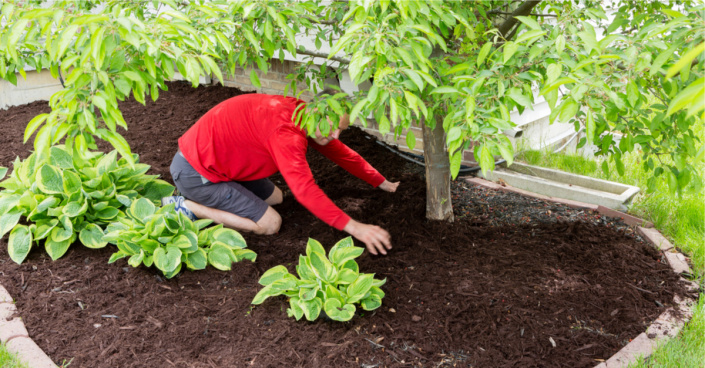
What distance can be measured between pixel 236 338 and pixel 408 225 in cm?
141

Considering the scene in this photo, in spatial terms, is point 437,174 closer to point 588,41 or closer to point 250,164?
point 250,164

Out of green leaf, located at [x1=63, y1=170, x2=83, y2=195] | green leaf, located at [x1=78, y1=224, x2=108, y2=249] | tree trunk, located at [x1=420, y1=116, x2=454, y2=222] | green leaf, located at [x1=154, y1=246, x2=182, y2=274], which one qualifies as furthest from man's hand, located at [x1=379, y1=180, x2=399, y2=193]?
green leaf, located at [x1=63, y1=170, x2=83, y2=195]

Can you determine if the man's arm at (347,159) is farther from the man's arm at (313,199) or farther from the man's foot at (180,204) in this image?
the man's foot at (180,204)

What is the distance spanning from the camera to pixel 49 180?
3084 millimetres

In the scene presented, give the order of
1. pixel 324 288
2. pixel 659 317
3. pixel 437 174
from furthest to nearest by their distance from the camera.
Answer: pixel 437 174 → pixel 659 317 → pixel 324 288

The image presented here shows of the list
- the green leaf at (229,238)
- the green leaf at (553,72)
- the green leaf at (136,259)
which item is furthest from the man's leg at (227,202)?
the green leaf at (553,72)

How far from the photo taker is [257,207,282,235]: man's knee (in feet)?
11.3

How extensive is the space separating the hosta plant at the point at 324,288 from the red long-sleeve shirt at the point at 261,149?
36cm

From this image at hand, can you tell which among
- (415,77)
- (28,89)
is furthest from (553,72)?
(28,89)

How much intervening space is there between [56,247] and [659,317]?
322 cm

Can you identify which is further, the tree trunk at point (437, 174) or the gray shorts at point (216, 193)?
the gray shorts at point (216, 193)

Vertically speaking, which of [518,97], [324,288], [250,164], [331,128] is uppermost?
[518,97]

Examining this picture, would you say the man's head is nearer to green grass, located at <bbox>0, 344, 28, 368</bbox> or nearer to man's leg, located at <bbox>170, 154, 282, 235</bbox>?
man's leg, located at <bbox>170, 154, 282, 235</bbox>

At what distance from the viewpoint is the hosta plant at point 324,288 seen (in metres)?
2.45
